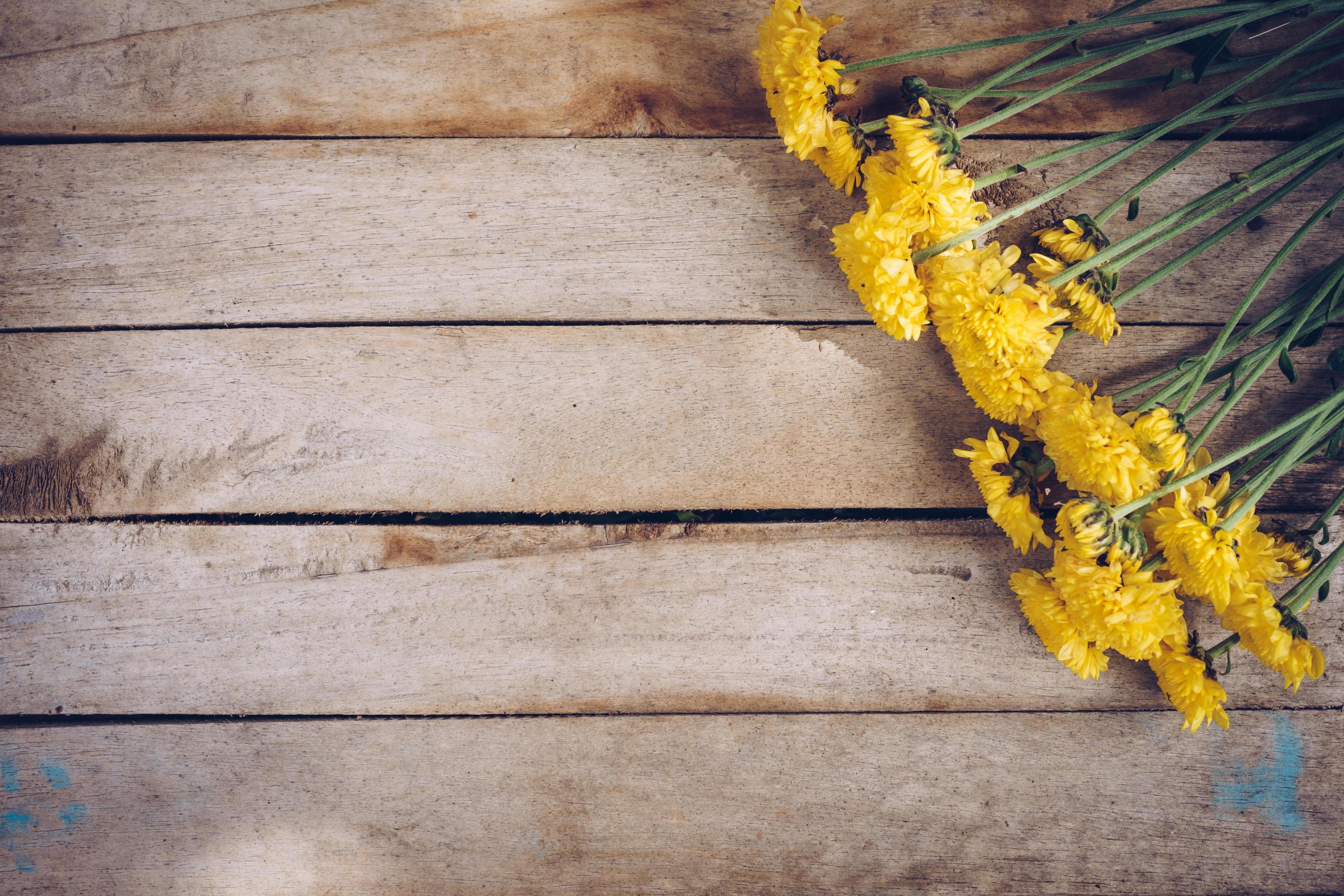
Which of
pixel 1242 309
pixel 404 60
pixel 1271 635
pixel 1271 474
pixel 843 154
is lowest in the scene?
pixel 1271 635

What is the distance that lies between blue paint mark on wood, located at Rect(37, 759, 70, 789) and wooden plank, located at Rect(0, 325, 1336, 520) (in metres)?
0.26

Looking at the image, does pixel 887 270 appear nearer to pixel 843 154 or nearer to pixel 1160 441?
pixel 843 154

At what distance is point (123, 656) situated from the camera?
2.56 feet

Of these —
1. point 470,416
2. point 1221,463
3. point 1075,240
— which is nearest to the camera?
point 1221,463

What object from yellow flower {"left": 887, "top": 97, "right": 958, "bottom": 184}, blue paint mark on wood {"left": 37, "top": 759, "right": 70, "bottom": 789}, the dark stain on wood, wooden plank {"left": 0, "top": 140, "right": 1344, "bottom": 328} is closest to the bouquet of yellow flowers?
yellow flower {"left": 887, "top": 97, "right": 958, "bottom": 184}

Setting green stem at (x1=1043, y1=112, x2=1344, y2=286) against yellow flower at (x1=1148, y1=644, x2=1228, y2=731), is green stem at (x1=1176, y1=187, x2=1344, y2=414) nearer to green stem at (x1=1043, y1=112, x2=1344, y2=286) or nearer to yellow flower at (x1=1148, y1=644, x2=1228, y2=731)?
green stem at (x1=1043, y1=112, x2=1344, y2=286)

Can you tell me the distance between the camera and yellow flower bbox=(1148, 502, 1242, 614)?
598 mm

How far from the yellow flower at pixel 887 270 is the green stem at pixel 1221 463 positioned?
0.73ft

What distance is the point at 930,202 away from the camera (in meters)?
0.62

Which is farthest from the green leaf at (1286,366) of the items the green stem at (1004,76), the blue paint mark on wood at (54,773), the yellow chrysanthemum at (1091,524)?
the blue paint mark on wood at (54,773)

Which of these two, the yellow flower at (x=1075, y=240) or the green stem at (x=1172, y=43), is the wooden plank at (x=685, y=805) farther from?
the green stem at (x=1172, y=43)

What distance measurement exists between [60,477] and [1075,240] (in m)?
1.06

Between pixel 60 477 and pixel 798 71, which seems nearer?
Answer: pixel 798 71

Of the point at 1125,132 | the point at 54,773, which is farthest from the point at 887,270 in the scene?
the point at 54,773
